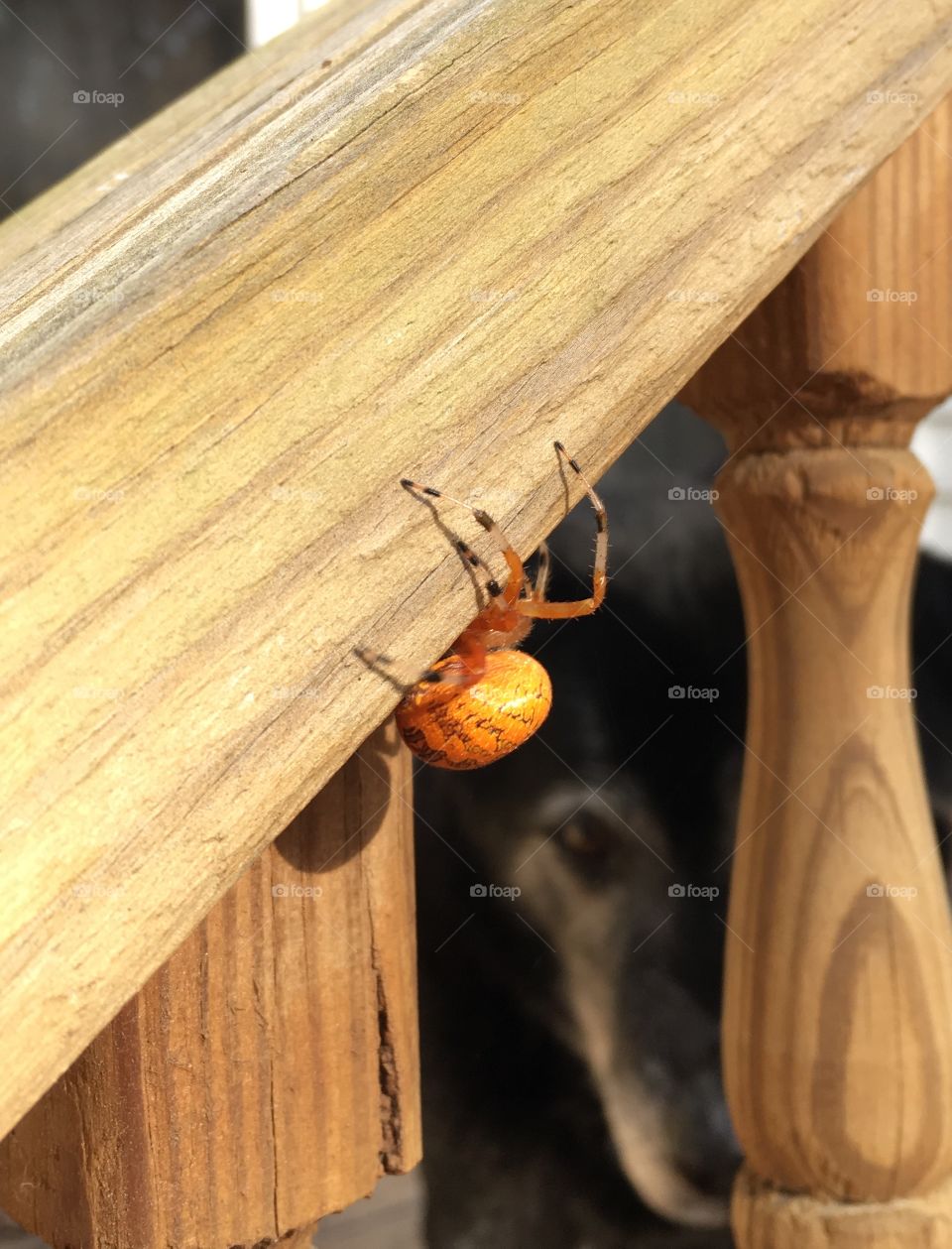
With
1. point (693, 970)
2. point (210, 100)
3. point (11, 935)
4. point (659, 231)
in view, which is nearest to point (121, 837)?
point (11, 935)

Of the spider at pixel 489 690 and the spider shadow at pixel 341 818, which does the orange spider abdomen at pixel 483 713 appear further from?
the spider shadow at pixel 341 818

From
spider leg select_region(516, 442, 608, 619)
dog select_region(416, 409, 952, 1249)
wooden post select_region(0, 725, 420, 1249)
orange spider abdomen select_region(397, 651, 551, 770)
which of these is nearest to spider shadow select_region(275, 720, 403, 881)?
wooden post select_region(0, 725, 420, 1249)

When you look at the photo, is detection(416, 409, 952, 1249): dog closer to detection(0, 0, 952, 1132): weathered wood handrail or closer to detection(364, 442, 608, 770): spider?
detection(364, 442, 608, 770): spider

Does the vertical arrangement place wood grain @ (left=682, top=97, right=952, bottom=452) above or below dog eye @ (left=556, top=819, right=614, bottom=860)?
above

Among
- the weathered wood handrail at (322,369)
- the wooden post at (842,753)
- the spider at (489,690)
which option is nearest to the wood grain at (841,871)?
the wooden post at (842,753)

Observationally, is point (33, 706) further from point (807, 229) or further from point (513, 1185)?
point (513, 1185)

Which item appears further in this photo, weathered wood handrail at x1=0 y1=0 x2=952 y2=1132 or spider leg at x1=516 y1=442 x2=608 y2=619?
spider leg at x1=516 y1=442 x2=608 y2=619
